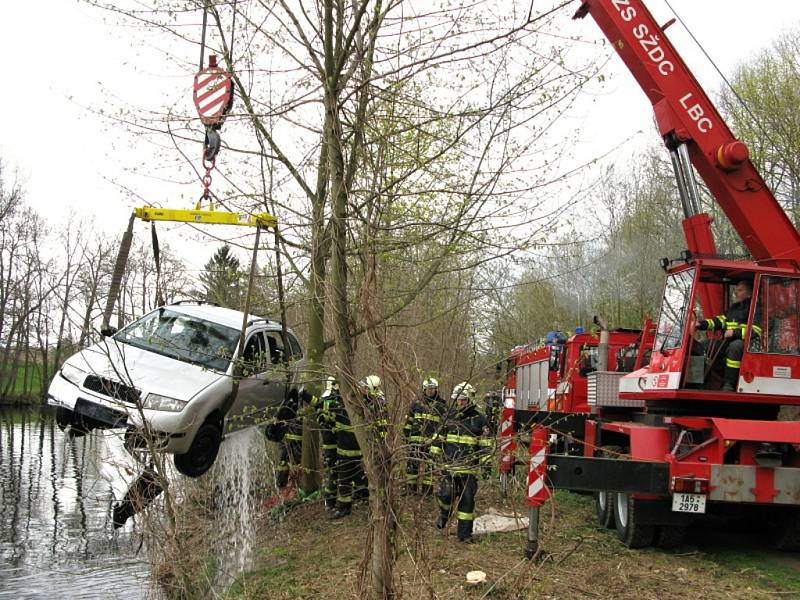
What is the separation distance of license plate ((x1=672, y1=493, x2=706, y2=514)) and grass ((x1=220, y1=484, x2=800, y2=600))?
615mm

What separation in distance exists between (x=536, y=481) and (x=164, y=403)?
3721 millimetres

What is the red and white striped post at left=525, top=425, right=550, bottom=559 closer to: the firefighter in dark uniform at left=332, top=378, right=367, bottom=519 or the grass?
the grass

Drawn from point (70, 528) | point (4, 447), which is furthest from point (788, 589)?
point (4, 447)

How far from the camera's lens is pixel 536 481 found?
7.05 metres

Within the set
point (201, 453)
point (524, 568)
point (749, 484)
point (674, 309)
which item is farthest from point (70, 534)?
point (749, 484)

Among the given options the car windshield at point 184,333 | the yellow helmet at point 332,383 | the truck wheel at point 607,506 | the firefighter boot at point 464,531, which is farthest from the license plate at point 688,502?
the car windshield at point 184,333

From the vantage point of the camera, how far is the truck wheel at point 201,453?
333 inches

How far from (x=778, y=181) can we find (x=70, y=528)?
777 inches

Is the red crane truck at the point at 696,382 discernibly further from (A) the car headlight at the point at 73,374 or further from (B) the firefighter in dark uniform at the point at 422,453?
(A) the car headlight at the point at 73,374

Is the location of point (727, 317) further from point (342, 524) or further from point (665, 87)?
point (342, 524)

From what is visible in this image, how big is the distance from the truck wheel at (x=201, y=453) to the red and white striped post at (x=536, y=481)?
3.43 m

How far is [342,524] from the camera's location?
9828 millimetres

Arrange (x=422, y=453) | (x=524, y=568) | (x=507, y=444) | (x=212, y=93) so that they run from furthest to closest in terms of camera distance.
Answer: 1. (x=212, y=93)
2. (x=524, y=568)
3. (x=507, y=444)
4. (x=422, y=453)

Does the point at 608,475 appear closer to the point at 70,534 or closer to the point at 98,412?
the point at 98,412
